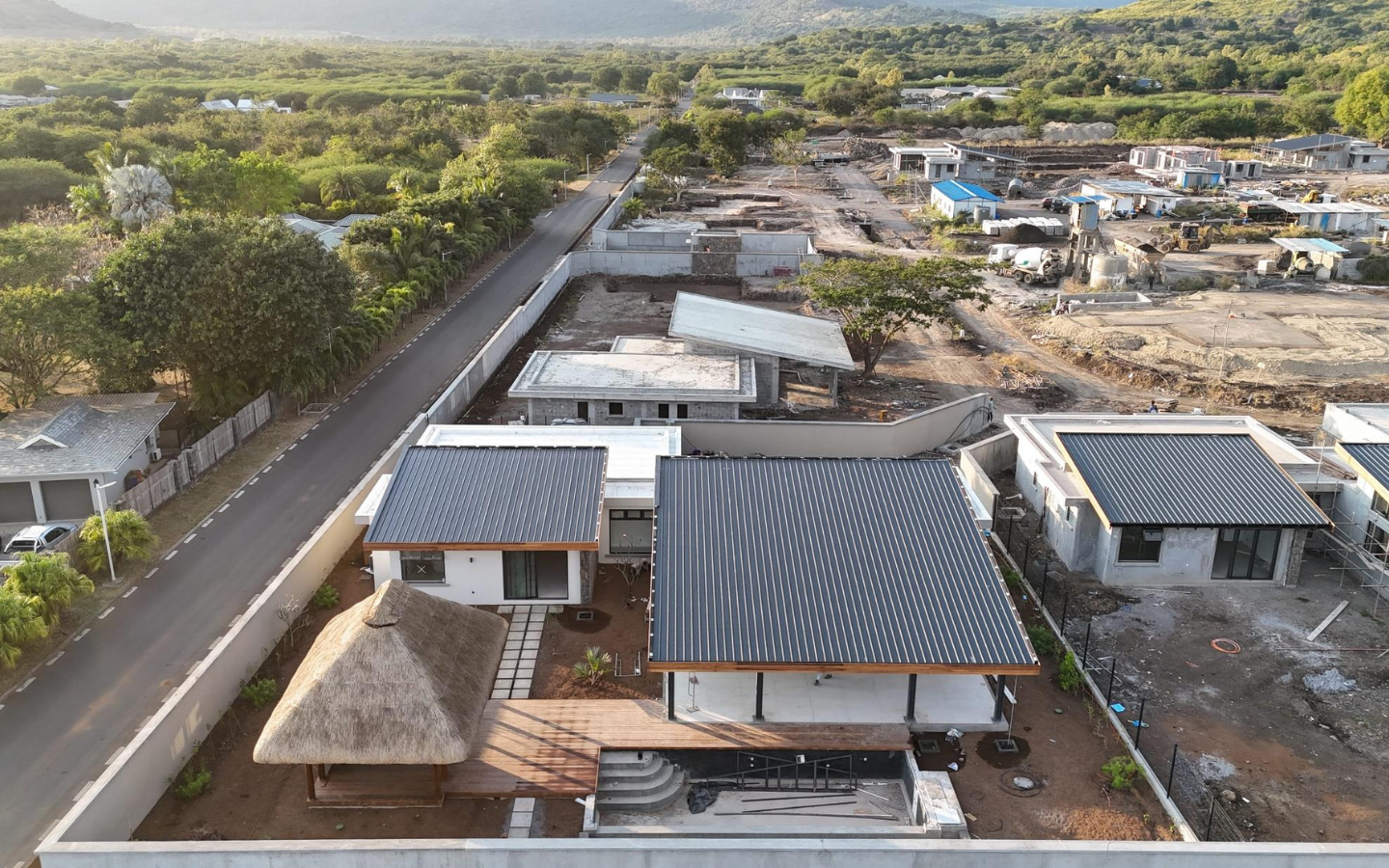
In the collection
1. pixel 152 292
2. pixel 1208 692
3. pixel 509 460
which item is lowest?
pixel 1208 692

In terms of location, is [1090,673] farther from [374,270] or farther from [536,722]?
[374,270]

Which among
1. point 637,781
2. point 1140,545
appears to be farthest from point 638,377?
point 637,781

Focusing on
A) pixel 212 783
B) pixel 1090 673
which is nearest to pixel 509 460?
pixel 212 783

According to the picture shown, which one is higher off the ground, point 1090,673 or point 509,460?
point 509,460

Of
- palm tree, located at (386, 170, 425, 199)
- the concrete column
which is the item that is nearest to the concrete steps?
the concrete column

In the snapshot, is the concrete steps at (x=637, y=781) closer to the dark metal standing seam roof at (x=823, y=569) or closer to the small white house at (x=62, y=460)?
the dark metal standing seam roof at (x=823, y=569)

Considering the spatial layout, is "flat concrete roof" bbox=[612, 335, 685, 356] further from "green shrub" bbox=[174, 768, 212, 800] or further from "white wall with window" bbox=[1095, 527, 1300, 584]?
"green shrub" bbox=[174, 768, 212, 800]

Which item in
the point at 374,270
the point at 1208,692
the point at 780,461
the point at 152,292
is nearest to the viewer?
the point at 1208,692

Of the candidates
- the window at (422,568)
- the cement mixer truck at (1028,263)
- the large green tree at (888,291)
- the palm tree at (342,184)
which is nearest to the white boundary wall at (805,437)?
the large green tree at (888,291)
